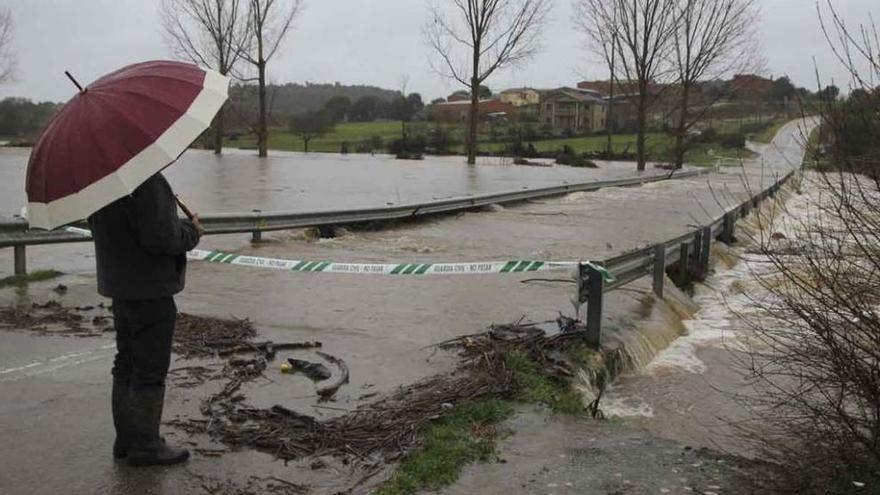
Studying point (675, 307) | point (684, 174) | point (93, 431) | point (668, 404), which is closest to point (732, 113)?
point (684, 174)

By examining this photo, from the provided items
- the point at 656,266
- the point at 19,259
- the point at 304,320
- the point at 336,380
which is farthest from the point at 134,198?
the point at 656,266

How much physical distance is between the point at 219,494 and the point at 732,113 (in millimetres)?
49690

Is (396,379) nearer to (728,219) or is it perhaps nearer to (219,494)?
(219,494)

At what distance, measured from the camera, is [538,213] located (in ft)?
62.0

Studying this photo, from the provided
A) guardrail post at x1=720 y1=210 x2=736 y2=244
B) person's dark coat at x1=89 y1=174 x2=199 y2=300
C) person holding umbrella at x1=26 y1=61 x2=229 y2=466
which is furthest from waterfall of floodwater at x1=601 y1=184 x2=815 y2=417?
guardrail post at x1=720 y1=210 x2=736 y2=244

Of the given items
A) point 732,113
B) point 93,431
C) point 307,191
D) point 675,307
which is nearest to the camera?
point 93,431

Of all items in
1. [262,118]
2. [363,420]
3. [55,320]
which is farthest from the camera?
[262,118]

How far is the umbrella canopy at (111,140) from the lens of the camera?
3873mm

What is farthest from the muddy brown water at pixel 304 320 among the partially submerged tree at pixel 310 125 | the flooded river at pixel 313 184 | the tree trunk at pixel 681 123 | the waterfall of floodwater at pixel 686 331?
the partially submerged tree at pixel 310 125

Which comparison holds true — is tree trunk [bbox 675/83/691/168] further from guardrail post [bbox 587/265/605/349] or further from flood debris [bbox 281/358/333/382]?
flood debris [bbox 281/358/333/382]

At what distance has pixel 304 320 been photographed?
791 cm

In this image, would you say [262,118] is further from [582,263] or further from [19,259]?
[582,263]

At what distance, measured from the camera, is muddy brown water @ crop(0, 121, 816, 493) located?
4.46 meters

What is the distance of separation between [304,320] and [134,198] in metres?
3.90
